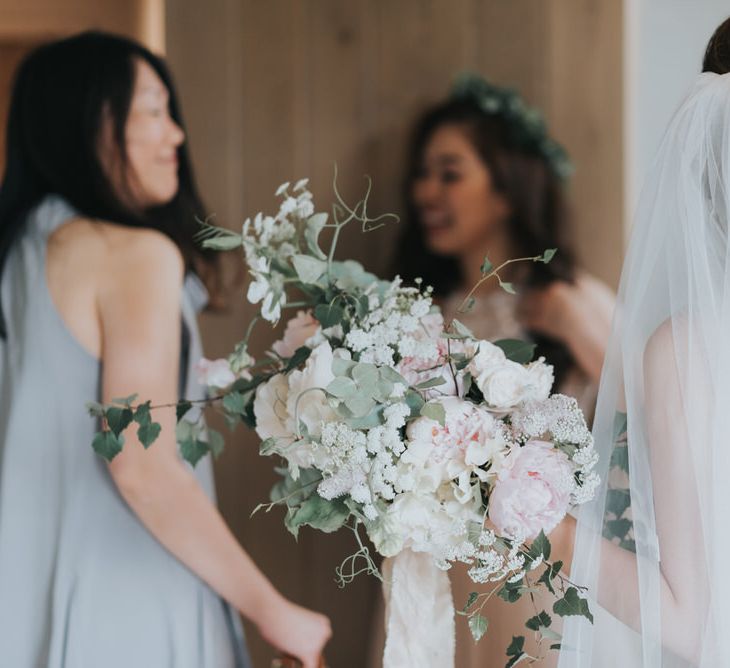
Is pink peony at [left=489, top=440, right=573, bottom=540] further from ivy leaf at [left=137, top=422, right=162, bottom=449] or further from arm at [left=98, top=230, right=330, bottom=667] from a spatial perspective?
arm at [left=98, top=230, right=330, bottom=667]

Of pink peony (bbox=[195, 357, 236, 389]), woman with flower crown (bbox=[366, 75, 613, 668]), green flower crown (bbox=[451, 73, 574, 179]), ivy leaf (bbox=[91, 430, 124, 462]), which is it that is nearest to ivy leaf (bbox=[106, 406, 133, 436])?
ivy leaf (bbox=[91, 430, 124, 462])

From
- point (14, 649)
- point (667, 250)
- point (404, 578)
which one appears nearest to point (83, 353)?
point (14, 649)

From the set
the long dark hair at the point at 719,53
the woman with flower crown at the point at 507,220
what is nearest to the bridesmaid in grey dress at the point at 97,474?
the long dark hair at the point at 719,53

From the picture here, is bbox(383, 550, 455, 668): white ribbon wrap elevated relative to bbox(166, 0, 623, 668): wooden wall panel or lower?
lower

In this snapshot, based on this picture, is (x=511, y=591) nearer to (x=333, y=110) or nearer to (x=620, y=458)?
(x=620, y=458)

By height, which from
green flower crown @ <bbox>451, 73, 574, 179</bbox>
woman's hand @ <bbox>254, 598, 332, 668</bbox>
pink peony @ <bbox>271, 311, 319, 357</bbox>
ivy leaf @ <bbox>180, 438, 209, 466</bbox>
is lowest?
woman's hand @ <bbox>254, 598, 332, 668</bbox>

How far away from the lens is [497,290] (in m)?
2.31

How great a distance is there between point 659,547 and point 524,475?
0.57 ft

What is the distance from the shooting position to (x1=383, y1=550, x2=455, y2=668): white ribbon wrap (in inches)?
46.1

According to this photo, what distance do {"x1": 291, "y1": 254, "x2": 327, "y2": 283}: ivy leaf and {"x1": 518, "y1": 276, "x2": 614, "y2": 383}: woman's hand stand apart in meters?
1.13

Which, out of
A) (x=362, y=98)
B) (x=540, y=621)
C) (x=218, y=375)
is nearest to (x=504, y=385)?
(x=540, y=621)

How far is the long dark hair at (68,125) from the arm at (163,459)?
0.13 metres

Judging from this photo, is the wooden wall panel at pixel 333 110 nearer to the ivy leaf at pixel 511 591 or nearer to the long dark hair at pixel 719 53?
the long dark hair at pixel 719 53

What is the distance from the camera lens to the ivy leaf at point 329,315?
45.8 inches
